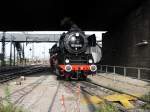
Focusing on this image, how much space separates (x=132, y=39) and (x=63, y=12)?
7735 mm

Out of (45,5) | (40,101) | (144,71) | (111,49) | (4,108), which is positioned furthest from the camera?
(111,49)

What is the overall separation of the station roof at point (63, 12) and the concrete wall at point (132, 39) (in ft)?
3.26

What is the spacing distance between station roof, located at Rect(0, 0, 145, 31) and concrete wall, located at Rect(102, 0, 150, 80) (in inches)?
39.1

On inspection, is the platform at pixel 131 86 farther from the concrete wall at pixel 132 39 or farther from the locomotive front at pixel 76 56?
the concrete wall at pixel 132 39

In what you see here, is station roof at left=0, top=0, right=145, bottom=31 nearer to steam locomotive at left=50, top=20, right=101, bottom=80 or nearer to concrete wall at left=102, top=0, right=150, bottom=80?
concrete wall at left=102, top=0, right=150, bottom=80

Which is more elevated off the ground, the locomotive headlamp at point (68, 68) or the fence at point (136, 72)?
the locomotive headlamp at point (68, 68)

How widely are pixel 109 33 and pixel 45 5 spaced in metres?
12.5

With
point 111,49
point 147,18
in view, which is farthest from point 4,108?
point 111,49

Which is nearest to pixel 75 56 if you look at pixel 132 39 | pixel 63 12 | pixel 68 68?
pixel 68 68

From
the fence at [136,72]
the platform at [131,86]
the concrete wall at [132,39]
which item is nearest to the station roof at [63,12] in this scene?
the concrete wall at [132,39]

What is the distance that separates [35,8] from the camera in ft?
106

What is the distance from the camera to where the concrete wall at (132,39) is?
85.8ft

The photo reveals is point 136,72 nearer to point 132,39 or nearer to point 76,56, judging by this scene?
point 132,39

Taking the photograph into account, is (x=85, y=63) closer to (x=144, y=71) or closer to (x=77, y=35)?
(x=77, y=35)
